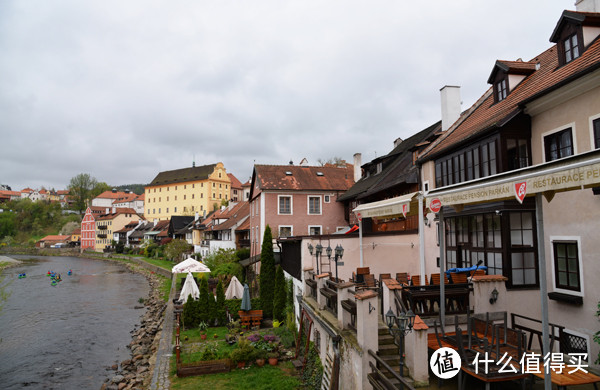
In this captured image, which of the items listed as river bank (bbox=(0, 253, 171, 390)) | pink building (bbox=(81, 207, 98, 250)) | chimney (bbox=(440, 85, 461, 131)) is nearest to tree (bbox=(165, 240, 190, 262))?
river bank (bbox=(0, 253, 171, 390))

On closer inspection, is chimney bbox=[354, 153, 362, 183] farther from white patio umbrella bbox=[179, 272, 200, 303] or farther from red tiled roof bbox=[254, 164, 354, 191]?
white patio umbrella bbox=[179, 272, 200, 303]

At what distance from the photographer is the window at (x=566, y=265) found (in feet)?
30.7

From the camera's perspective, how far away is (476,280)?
8.76 metres

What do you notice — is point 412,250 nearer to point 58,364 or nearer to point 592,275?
point 592,275

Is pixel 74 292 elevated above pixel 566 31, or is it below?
below

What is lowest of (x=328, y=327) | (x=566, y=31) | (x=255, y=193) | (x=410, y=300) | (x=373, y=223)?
(x=328, y=327)

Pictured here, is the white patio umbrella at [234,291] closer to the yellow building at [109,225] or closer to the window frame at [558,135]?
the window frame at [558,135]

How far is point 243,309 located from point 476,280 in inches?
508

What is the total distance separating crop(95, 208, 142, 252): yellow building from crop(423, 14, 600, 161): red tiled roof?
9396 cm

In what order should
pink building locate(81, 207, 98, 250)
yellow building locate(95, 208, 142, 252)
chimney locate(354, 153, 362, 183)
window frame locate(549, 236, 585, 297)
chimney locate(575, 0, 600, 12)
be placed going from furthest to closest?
pink building locate(81, 207, 98, 250) < yellow building locate(95, 208, 142, 252) < chimney locate(354, 153, 362, 183) < chimney locate(575, 0, 600, 12) < window frame locate(549, 236, 585, 297)

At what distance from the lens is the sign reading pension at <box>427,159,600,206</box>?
185 inches

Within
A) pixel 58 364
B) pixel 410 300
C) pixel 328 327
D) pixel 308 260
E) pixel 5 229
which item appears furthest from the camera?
pixel 5 229

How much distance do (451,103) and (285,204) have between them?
49.4 ft

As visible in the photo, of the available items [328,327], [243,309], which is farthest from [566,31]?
[243,309]
